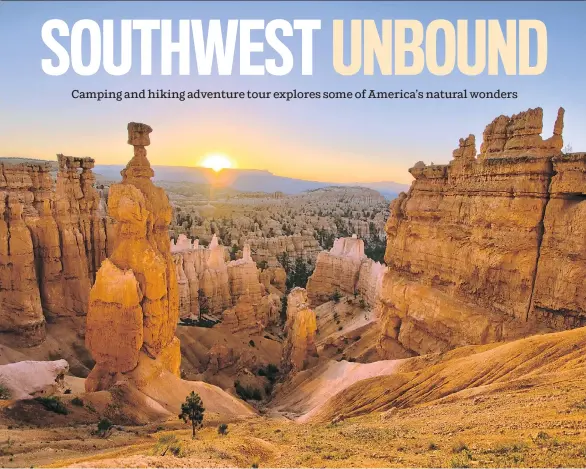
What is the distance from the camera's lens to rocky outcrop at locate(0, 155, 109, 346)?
24469mm

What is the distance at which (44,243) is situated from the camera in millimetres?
26594

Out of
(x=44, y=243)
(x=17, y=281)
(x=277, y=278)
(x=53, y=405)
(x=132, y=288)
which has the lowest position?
(x=277, y=278)

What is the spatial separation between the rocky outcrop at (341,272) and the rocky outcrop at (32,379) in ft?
91.8

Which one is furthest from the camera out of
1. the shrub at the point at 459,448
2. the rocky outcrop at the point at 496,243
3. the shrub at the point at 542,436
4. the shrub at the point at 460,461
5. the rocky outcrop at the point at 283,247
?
the rocky outcrop at the point at 283,247

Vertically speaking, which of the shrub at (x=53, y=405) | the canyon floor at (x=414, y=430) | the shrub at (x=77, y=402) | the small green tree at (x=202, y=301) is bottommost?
the small green tree at (x=202, y=301)

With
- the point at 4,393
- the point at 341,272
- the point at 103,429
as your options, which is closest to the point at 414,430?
the point at 103,429

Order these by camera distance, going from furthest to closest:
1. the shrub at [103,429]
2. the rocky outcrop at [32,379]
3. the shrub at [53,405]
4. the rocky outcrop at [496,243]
Answer: the rocky outcrop at [32,379] < the rocky outcrop at [496,243] < the shrub at [53,405] < the shrub at [103,429]

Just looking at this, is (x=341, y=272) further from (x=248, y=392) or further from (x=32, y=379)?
(x=32, y=379)

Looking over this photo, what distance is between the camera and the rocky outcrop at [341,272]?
1649 inches

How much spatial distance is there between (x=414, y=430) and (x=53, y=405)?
10.5m

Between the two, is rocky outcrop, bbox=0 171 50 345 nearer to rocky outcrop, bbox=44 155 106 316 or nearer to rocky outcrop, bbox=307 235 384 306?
rocky outcrop, bbox=44 155 106 316

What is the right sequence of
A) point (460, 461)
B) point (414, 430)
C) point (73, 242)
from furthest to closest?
point (73, 242)
point (414, 430)
point (460, 461)

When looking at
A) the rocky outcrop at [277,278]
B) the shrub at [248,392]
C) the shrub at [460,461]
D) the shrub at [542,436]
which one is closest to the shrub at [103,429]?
the shrub at [460,461]

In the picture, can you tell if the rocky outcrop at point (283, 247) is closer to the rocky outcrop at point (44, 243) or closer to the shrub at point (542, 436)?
the rocky outcrop at point (44, 243)
